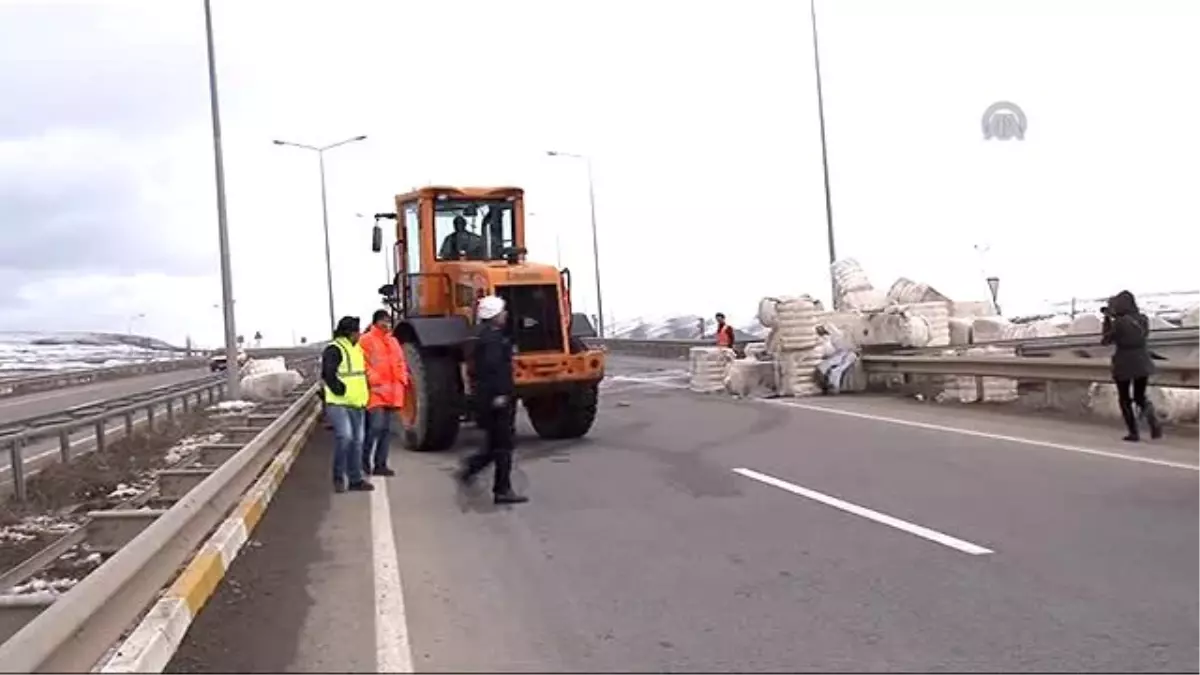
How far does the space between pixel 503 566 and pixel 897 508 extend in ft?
11.4

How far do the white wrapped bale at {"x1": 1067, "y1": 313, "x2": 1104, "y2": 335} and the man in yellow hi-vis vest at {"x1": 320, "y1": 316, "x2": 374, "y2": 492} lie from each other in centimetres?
1275

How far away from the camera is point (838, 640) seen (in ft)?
19.9

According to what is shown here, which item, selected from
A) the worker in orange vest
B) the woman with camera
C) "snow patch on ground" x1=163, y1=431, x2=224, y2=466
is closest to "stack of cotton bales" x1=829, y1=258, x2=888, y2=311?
the worker in orange vest

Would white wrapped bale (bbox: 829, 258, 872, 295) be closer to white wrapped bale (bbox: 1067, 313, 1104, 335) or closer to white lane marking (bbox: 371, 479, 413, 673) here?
white wrapped bale (bbox: 1067, 313, 1104, 335)

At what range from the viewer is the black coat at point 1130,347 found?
13531 millimetres

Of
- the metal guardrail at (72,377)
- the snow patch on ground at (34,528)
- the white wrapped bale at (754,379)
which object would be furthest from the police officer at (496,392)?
the metal guardrail at (72,377)

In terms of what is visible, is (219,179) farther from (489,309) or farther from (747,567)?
(747,567)

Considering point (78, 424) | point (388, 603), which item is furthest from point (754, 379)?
point (388, 603)

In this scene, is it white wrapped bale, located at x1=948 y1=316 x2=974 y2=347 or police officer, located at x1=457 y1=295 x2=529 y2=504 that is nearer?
police officer, located at x1=457 y1=295 x2=529 y2=504

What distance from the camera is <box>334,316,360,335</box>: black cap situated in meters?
12.6

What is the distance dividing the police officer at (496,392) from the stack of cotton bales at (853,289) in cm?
1580

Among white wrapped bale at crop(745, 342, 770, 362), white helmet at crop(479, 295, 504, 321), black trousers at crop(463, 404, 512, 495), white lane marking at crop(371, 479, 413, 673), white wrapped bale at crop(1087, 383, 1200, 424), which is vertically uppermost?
white helmet at crop(479, 295, 504, 321)

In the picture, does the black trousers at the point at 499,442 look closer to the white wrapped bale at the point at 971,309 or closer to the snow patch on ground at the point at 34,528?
the snow patch on ground at the point at 34,528

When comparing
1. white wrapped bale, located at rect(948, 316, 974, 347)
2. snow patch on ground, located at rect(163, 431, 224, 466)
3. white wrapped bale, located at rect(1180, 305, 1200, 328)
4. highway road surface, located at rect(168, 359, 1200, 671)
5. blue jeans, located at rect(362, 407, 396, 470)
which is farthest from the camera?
white wrapped bale, located at rect(948, 316, 974, 347)
